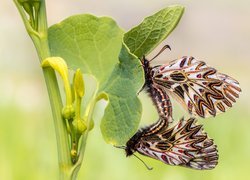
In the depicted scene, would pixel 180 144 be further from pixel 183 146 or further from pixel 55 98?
pixel 55 98

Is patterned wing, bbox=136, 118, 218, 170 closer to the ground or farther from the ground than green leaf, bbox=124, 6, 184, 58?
closer to the ground

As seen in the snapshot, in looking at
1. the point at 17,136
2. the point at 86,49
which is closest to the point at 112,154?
the point at 17,136

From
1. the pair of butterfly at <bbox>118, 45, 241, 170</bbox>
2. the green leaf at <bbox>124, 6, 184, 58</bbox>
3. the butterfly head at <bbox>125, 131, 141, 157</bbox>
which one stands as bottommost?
the butterfly head at <bbox>125, 131, 141, 157</bbox>

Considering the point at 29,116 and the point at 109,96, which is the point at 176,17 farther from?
the point at 29,116

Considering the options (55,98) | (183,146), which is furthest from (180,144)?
(55,98)

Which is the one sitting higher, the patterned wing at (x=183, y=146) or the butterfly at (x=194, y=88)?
the butterfly at (x=194, y=88)
